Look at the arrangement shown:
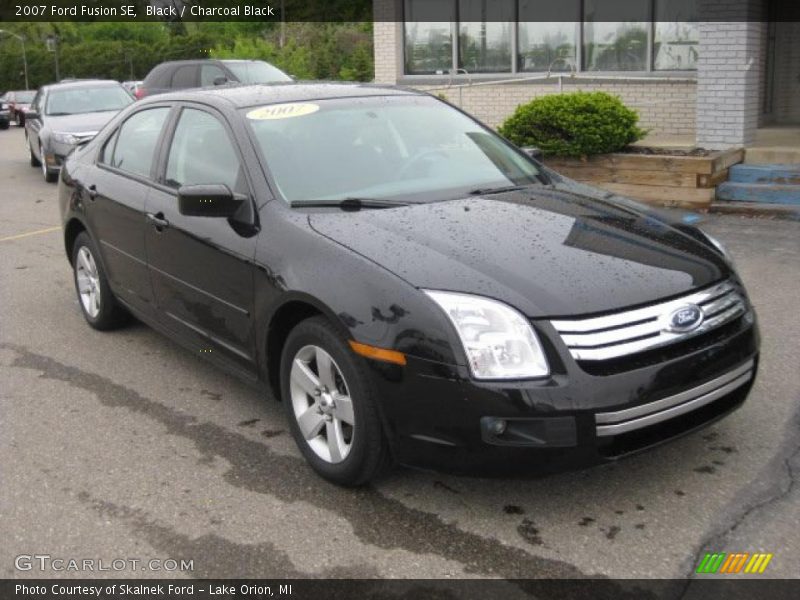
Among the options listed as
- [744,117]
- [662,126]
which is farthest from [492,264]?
[662,126]

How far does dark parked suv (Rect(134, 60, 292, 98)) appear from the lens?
16234 mm

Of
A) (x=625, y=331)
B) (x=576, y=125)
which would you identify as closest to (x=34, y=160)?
(x=576, y=125)

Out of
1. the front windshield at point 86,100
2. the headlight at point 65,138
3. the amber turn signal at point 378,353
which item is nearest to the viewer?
the amber turn signal at point 378,353

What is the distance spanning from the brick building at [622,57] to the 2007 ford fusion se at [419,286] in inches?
260

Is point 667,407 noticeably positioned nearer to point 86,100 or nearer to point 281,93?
point 281,93

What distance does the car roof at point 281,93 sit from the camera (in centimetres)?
486

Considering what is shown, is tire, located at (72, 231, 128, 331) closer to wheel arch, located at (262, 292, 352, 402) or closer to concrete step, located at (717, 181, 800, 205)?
wheel arch, located at (262, 292, 352, 402)

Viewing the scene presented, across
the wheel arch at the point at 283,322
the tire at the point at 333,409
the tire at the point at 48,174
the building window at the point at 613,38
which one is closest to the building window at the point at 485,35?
the building window at the point at 613,38

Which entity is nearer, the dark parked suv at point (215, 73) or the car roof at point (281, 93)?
the car roof at point (281, 93)

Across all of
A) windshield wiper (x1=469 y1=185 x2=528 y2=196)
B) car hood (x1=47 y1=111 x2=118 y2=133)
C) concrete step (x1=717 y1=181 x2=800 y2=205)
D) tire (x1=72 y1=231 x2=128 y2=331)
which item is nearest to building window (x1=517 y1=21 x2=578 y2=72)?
concrete step (x1=717 y1=181 x2=800 y2=205)

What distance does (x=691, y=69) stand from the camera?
1345 cm

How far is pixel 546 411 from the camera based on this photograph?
326 cm

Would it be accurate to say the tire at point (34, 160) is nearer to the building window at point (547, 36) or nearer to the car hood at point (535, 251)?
the building window at point (547, 36)

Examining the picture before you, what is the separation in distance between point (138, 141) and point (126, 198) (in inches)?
17.2
